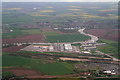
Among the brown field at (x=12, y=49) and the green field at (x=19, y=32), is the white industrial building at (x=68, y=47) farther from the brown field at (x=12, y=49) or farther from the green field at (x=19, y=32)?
the green field at (x=19, y=32)

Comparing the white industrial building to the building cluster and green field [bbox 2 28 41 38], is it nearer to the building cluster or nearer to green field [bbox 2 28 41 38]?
the building cluster

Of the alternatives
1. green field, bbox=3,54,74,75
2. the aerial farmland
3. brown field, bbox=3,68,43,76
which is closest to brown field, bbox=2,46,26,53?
the aerial farmland

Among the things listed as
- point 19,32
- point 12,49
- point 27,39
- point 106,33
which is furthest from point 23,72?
point 106,33

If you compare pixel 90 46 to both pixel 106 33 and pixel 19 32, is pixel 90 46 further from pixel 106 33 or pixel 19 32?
pixel 19 32

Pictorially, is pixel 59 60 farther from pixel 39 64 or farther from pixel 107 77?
pixel 107 77

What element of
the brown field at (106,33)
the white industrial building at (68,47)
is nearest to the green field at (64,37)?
the brown field at (106,33)

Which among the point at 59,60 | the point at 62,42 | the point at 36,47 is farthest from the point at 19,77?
the point at 62,42
